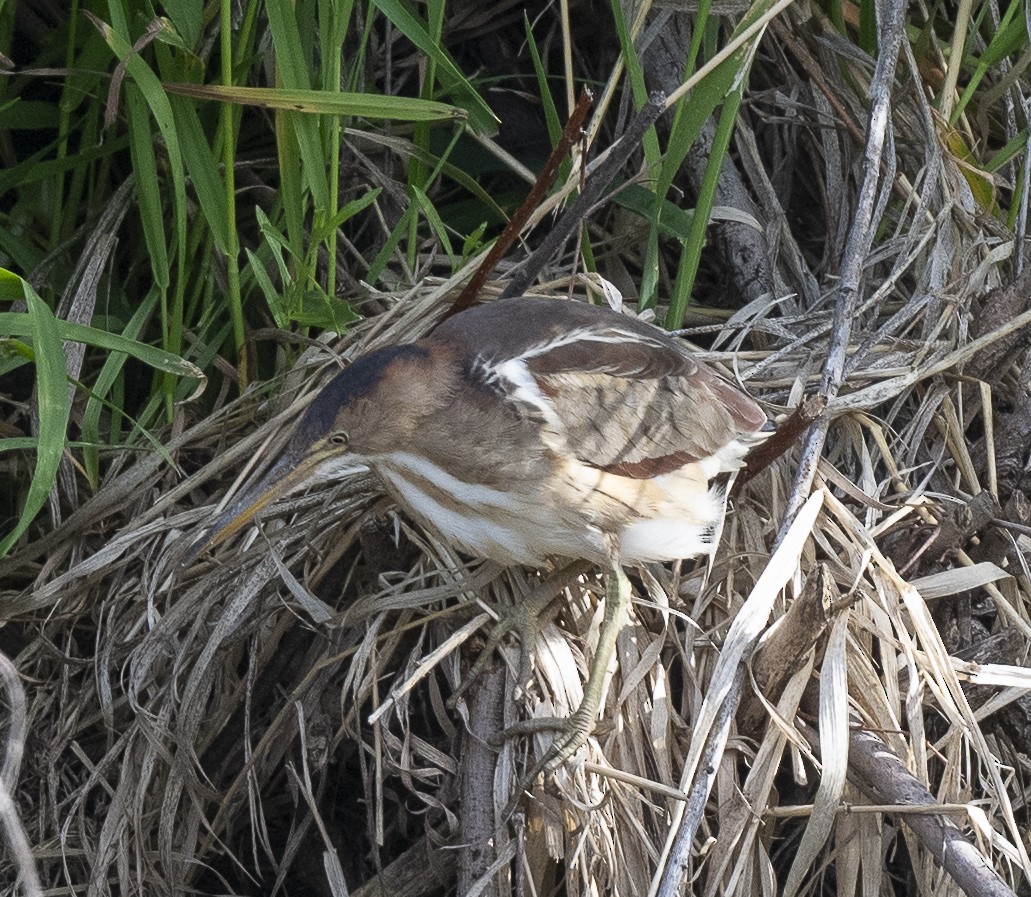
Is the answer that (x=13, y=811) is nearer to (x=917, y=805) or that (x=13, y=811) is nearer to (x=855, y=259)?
(x=917, y=805)

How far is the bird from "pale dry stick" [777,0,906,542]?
0.13 meters

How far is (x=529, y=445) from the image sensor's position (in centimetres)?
154

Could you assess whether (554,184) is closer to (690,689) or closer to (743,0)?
(743,0)

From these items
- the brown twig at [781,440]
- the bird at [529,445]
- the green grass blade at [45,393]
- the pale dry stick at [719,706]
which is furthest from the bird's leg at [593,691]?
the green grass blade at [45,393]

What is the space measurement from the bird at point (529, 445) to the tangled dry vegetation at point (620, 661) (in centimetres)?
10

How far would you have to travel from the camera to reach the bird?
1.54 metres

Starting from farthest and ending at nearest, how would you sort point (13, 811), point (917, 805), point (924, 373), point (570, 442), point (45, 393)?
point (924, 373)
point (570, 442)
point (45, 393)
point (917, 805)
point (13, 811)

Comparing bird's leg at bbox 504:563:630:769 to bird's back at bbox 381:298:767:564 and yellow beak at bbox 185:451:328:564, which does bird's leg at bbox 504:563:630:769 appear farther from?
yellow beak at bbox 185:451:328:564

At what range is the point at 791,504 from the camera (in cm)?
154

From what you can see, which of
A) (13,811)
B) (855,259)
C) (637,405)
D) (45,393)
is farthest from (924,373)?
(13,811)

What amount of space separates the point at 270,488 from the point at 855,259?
79 cm

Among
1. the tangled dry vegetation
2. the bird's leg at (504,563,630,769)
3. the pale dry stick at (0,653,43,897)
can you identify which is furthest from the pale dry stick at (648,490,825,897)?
the pale dry stick at (0,653,43,897)

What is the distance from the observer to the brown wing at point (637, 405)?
1.58 meters

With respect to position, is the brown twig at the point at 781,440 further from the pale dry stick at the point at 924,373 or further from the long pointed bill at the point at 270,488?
the long pointed bill at the point at 270,488
